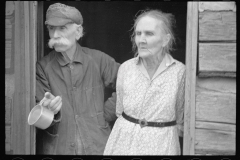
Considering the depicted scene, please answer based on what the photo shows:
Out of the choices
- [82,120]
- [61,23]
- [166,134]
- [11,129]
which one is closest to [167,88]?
[166,134]

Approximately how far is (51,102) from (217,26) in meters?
1.13

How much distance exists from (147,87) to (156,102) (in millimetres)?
117

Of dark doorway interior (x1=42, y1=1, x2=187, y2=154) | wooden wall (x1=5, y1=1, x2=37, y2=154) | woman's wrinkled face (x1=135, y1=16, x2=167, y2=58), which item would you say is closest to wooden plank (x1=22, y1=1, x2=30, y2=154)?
wooden wall (x1=5, y1=1, x2=37, y2=154)

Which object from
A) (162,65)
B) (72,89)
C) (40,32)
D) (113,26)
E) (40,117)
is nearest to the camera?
(40,117)

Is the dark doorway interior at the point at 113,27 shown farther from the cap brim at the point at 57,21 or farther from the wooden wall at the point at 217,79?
the wooden wall at the point at 217,79

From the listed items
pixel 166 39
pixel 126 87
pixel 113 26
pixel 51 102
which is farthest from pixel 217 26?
pixel 51 102

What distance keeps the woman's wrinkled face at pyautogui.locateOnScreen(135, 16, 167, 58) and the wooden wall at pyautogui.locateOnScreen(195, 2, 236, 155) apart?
34 centimetres

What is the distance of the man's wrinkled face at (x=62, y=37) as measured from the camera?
2.40 metres

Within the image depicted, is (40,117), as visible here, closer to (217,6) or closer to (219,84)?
(219,84)

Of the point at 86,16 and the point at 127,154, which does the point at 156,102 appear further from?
the point at 86,16

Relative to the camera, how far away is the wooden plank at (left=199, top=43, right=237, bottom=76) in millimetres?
1995

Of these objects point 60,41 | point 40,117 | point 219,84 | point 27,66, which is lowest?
point 40,117

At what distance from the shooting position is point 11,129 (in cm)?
225

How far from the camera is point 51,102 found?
2.25 m
